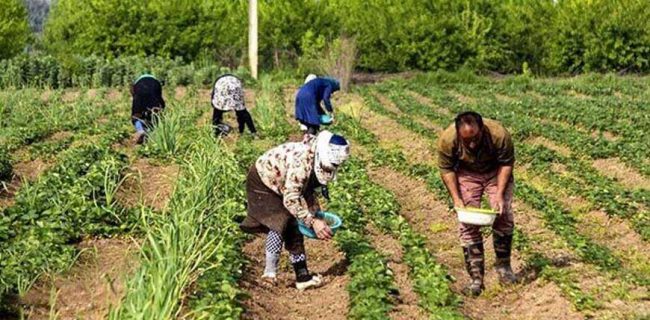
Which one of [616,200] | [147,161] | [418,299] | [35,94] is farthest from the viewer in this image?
[35,94]

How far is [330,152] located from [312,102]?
20.4ft

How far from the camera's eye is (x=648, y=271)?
24.3 ft

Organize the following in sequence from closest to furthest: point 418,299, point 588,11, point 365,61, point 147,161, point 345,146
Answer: point 345,146, point 418,299, point 147,161, point 588,11, point 365,61

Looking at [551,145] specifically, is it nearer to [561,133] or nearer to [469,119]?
[561,133]

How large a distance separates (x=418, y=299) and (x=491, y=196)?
1000 millimetres

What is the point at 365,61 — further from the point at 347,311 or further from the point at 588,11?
the point at 347,311

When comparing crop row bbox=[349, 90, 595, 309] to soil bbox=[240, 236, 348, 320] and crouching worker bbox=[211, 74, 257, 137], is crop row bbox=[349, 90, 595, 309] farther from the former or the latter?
crouching worker bbox=[211, 74, 257, 137]

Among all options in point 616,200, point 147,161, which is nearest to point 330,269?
point 616,200

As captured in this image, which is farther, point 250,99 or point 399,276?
point 250,99

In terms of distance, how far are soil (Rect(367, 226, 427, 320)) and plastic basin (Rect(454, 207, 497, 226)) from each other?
2.13ft

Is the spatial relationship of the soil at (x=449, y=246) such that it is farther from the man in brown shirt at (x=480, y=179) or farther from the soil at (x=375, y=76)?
the soil at (x=375, y=76)

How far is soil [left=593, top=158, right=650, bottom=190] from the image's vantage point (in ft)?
→ 37.0

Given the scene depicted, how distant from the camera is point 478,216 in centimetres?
642

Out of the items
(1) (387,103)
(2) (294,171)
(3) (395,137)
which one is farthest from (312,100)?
(1) (387,103)
